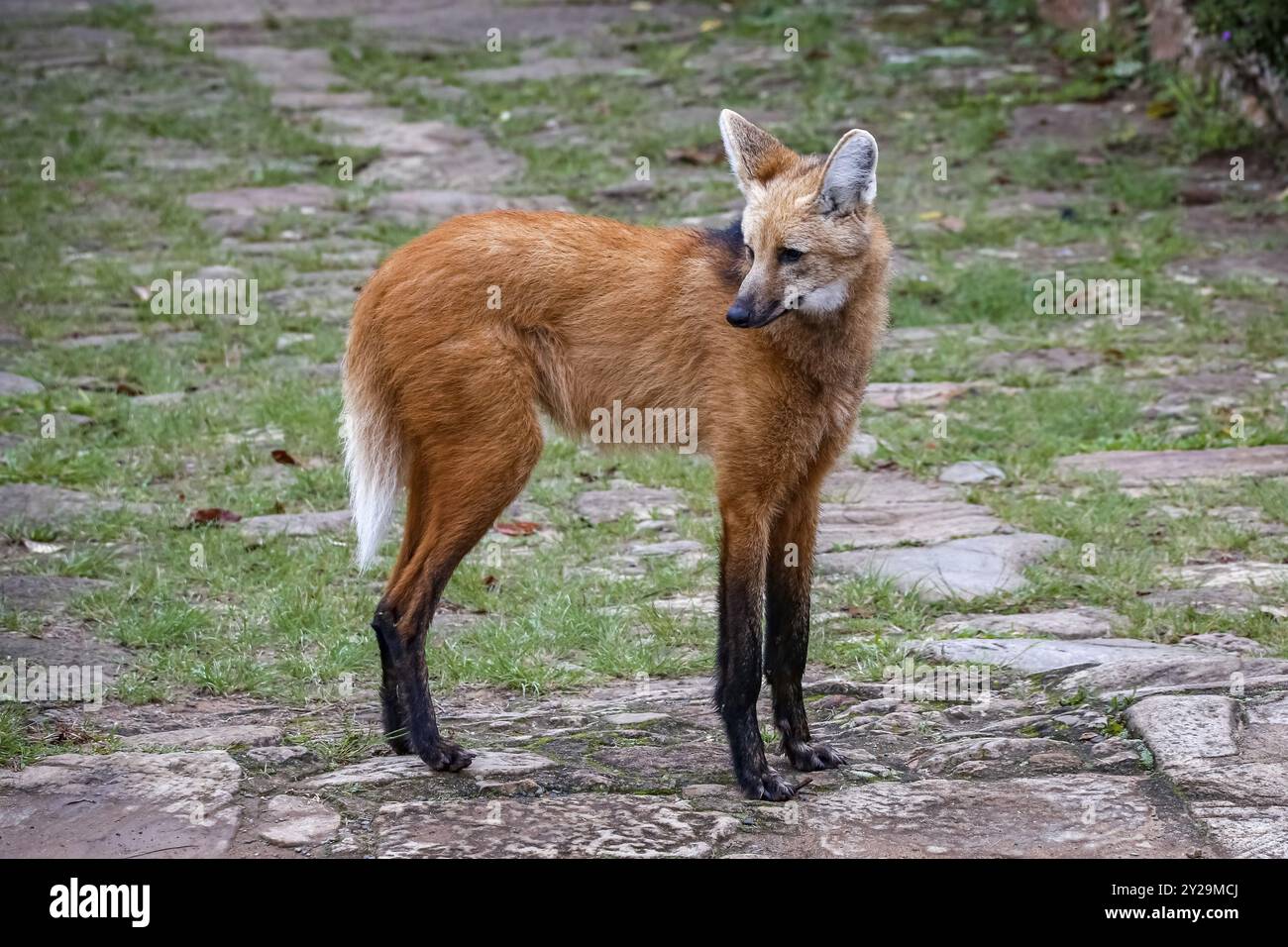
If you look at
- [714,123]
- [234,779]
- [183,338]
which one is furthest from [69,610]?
[714,123]

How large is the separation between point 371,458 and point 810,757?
1.25m

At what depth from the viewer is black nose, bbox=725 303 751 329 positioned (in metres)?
3.11

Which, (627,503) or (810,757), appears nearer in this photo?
(810,757)

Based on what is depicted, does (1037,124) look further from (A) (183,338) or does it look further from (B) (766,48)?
(A) (183,338)

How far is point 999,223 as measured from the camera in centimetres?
775

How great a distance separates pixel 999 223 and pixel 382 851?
5928 millimetres

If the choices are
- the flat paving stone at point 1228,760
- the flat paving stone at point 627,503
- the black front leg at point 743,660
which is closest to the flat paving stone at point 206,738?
the black front leg at point 743,660

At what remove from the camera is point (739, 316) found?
3111mm
